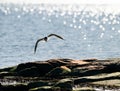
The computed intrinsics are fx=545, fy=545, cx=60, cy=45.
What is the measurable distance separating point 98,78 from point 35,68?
8499 mm

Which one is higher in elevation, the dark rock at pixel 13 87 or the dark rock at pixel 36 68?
the dark rock at pixel 36 68

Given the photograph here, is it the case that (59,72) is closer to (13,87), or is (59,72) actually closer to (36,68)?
(36,68)

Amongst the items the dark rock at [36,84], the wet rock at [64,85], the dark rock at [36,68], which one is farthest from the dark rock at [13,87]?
the dark rock at [36,68]

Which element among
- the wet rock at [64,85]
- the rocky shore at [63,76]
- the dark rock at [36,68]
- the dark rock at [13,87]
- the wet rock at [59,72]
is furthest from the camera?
the dark rock at [36,68]

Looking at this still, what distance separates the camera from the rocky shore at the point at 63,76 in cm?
4972

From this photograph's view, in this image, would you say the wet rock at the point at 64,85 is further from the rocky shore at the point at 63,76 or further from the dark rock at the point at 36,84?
the dark rock at the point at 36,84

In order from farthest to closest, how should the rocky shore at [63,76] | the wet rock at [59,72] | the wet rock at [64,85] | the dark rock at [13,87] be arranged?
the wet rock at [59,72]
the rocky shore at [63,76]
the dark rock at [13,87]
the wet rock at [64,85]

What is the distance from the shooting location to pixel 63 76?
57.1 metres

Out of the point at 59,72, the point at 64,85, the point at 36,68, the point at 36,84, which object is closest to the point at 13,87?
the point at 36,84

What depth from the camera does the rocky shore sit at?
49.7m

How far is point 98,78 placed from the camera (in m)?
53.3

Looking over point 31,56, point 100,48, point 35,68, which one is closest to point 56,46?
point 100,48

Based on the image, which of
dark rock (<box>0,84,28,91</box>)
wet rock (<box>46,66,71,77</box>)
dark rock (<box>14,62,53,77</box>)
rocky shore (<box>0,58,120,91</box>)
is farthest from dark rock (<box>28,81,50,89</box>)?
dark rock (<box>14,62,53,77</box>)

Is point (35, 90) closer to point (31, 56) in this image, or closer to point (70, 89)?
point (70, 89)
